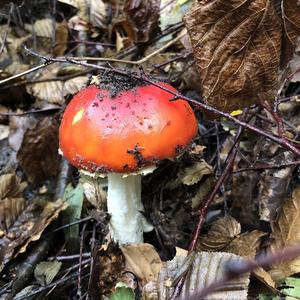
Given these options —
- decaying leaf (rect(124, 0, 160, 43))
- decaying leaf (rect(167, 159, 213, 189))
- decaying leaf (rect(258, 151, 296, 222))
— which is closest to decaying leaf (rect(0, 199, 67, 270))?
decaying leaf (rect(167, 159, 213, 189))

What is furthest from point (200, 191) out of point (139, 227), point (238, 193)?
point (139, 227)

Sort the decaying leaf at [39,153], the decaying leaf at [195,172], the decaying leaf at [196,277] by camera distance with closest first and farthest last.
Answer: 1. the decaying leaf at [196,277]
2. the decaying leaf at [195,172]
3. the decaying leaf at [39,153]

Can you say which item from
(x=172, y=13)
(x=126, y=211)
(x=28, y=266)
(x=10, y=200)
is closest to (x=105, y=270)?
(x=126, y=211)

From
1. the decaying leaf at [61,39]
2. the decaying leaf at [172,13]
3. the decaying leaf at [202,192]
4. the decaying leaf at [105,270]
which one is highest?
the decaying leaf at [172,13]

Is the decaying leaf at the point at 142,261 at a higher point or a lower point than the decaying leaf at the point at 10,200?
higher

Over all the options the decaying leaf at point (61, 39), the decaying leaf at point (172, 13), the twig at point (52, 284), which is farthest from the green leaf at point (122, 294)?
the decaying leaf at point (61, 39)

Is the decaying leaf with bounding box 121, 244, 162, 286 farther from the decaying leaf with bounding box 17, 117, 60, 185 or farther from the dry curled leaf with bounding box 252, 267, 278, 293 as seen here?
the decaying leaf with bounding box 17, 117, 60, 185

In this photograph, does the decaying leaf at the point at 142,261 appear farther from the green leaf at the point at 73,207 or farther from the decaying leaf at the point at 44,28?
the decaying leaf at the point at 44,28
